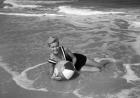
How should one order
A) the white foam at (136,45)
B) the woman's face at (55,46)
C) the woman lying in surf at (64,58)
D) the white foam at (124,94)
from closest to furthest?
the white foam at (124,94) → the woman's face at (55,46) → the woman lying in surf at (64,58) → the white foam at (136,45)

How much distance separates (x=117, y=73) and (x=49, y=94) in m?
1.83

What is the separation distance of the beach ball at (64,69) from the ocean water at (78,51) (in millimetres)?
184

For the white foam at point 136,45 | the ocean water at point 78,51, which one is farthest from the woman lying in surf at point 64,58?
the white foam at point 136,45

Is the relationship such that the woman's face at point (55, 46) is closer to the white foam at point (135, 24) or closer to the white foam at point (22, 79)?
the white foam at point (22, 79)

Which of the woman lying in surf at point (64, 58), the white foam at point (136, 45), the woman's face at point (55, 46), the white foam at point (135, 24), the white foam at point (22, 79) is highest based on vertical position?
the woman's face at point (55, 46)

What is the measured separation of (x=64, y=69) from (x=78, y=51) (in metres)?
2.48

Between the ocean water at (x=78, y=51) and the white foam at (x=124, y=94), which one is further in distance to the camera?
the ocean water at (x=78, y=51)

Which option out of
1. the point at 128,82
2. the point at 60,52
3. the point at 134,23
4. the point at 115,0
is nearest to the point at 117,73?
the point at 128,82

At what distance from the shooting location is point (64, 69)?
253 inches

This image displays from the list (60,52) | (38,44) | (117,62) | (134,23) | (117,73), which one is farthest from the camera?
(134,23)

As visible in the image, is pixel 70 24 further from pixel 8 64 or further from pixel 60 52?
pixel 60 52

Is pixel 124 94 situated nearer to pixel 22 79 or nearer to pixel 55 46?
pixel 55 46

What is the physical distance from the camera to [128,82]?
634 cm

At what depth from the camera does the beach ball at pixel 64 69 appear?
643cm
